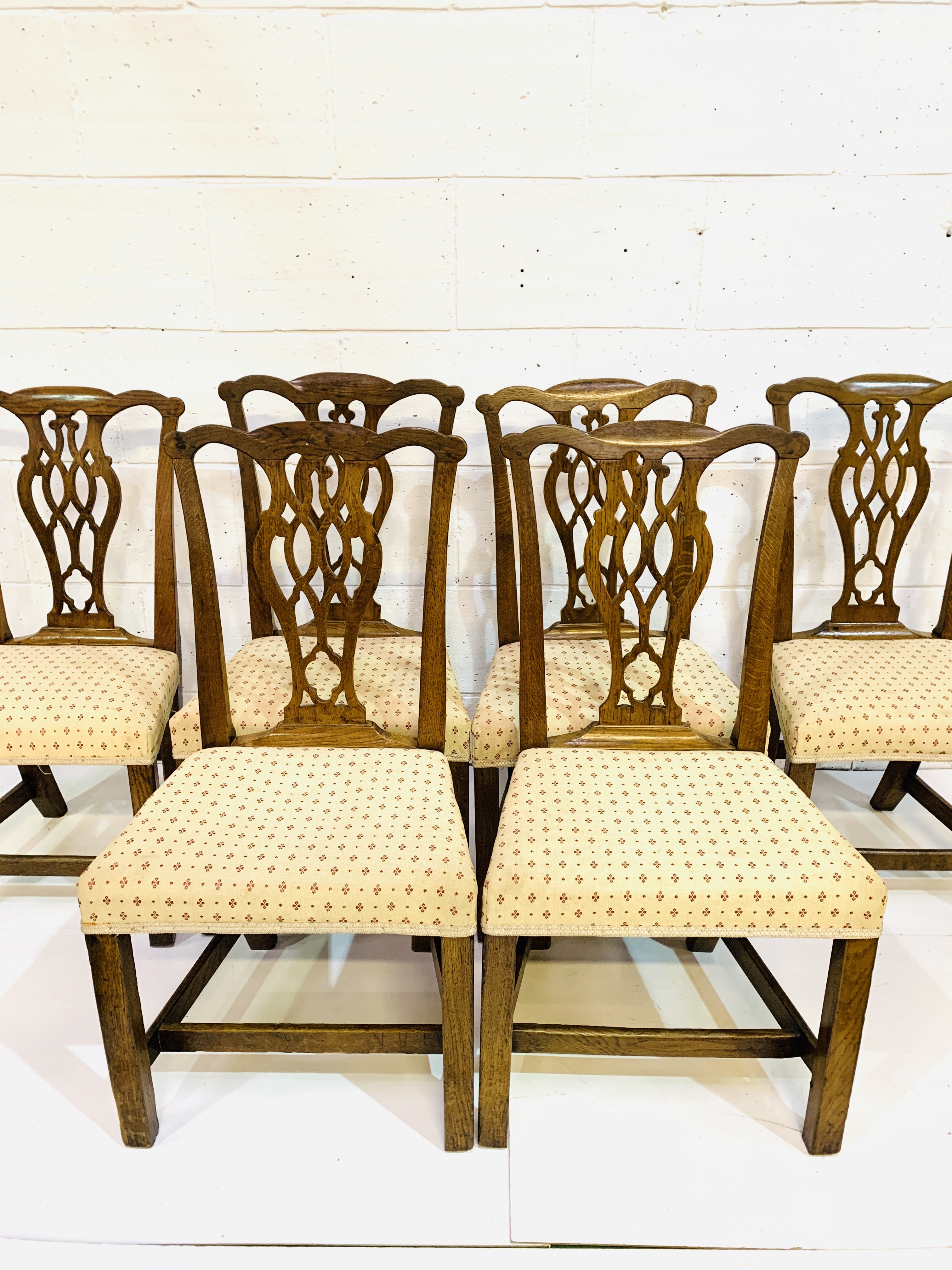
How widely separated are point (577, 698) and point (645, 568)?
0.31m

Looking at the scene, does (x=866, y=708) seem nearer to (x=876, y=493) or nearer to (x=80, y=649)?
(x=876, y=493)

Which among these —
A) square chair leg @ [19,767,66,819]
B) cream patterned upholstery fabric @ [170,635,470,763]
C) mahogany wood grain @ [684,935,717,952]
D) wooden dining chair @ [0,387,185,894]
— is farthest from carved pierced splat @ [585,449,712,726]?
square chair leg @ [19,767,66,819]

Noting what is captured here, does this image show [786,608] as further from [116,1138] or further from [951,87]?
[116,1138]

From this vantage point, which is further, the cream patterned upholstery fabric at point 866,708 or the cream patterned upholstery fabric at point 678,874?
the cream patterned upholstery fabric at point 866,708

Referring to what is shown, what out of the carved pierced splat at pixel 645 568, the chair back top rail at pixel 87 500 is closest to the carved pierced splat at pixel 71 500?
the chair back top rail at pixel 87 500

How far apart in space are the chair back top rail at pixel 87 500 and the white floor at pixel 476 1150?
0.68 meters

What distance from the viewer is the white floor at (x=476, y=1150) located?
1.18m

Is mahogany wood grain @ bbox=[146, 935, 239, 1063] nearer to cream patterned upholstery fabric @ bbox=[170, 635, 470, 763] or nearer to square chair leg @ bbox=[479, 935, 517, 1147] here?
cream patterned upholstery fabric @ bbox=[170, 635, 470, 763]

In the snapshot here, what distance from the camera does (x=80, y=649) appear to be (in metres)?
1.88

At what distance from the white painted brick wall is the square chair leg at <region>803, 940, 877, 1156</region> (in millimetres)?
1199

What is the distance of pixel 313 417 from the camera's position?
1.79 metres

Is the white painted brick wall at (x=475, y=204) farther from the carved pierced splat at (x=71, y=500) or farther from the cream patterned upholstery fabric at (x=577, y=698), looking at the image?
the cream patterned upholstery fabric at (x=577, y=698)

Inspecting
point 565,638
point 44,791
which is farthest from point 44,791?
point 565,638

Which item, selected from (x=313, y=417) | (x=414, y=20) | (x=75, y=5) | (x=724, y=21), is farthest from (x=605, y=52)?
(x=75, y=5)
